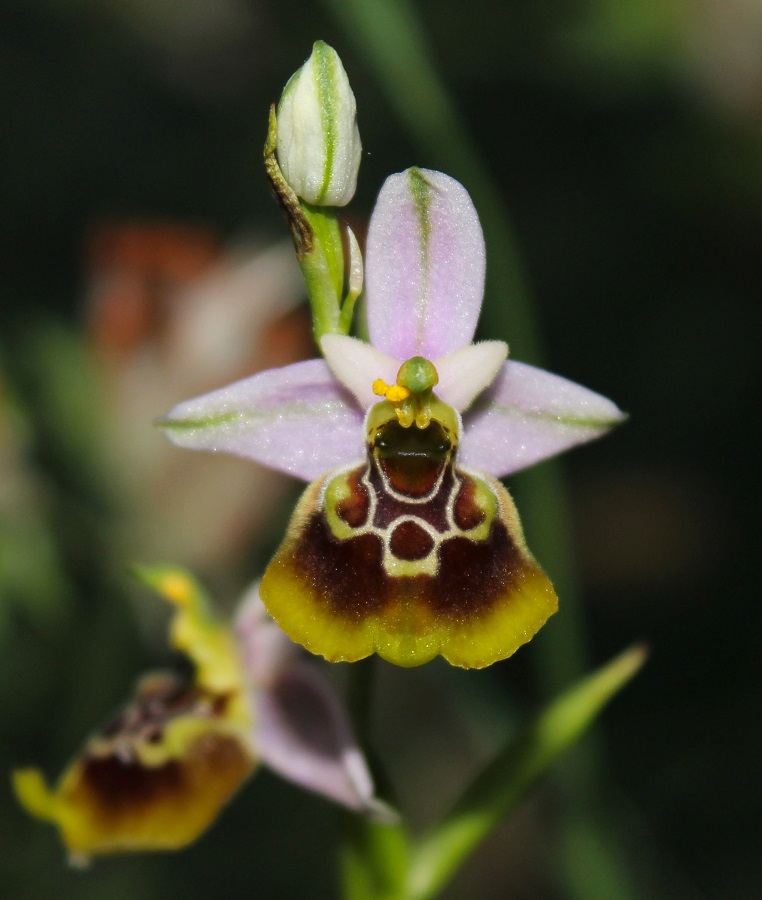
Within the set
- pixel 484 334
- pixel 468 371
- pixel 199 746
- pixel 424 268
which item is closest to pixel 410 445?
pixel 468 371

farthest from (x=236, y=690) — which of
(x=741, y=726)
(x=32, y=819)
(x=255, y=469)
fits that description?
(x=741, y=726)

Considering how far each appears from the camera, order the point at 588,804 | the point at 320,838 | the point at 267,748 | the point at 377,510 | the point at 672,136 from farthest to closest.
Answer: the point at 672,136 → the point at 320,838 → the point at 588,804 → the point at 267,748 → the point at 377,510

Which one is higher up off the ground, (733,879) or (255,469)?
(255,469)

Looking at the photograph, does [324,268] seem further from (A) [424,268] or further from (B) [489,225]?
(B) [489,225]

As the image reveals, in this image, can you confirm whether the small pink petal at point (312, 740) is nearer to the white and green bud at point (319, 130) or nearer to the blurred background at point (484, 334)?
the blurred background at point (484, 334)

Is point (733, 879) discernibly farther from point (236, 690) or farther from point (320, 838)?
point (236, 690)

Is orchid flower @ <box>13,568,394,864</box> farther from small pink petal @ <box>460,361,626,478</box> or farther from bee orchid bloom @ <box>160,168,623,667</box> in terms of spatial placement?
small pink petal @ <box>460,361,626,478</box>
